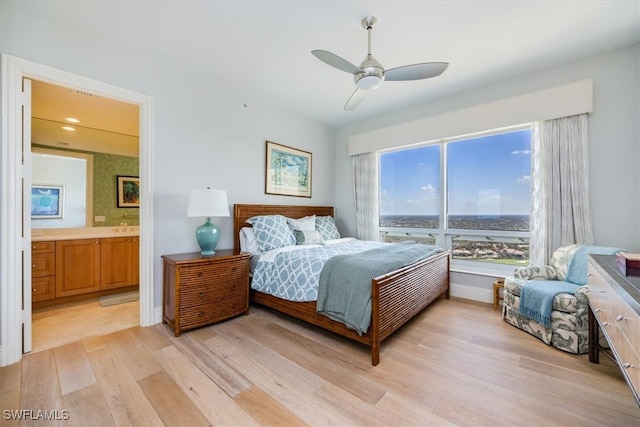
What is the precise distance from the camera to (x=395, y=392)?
5.46 ft

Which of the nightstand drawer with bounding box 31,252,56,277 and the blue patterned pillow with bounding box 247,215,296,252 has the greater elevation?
the blue patterned pillow with bounding box 247,215,296,252

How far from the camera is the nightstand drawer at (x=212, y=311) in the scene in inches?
95.6

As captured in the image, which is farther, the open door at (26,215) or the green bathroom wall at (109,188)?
the green bathroom wall at (109,188)

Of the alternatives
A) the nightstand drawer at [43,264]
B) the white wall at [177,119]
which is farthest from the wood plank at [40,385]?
the nightstand drawer at [43,264]

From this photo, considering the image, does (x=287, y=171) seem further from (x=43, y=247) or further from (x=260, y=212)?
(x=43, y=247)

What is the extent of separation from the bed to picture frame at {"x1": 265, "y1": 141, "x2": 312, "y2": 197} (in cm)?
44

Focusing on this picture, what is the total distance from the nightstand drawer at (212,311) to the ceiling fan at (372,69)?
2439mm

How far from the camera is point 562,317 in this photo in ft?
7.09

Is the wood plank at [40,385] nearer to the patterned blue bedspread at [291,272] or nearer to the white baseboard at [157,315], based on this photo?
the white baseboard at [157,315]

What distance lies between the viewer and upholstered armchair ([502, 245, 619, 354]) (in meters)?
2.10

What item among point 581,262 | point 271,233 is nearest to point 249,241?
point 271,233

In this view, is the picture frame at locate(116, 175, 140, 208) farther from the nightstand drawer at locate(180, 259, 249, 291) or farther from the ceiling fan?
the ceiling fan

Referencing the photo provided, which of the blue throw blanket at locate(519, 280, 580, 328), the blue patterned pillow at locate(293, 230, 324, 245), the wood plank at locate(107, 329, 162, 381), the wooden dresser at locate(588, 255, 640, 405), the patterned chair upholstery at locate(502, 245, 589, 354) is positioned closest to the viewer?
the wooden dresser at locate(588, 255, 640, 405)

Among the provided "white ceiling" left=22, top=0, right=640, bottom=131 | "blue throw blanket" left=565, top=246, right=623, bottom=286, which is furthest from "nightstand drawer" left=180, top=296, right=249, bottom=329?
"blue throw blanket" left=565, top=246, right=623, bottom=286
